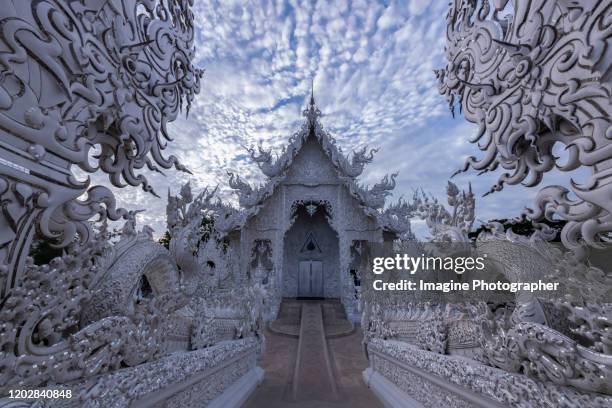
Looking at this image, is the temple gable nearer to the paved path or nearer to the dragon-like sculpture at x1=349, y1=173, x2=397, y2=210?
the dragon-like sculpture at x1=349, y1=173, x2=397, y2=210

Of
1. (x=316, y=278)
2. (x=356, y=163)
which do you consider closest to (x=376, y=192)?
(x=356, y=163)

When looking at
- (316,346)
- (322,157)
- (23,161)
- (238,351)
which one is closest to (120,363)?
(23,161)

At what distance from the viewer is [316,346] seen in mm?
6293

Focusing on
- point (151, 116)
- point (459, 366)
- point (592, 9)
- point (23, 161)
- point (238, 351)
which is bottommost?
point (238, 351)

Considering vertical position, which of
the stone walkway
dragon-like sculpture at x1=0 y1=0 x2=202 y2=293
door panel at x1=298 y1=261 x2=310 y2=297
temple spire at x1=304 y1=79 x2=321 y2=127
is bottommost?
the stone walkway

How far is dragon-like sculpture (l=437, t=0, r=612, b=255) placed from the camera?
1406mm

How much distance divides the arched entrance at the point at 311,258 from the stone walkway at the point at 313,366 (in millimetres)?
2607

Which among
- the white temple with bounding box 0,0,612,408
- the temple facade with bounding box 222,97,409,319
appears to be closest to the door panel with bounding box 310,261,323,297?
the temple facade with bounding box 222,97,409,319

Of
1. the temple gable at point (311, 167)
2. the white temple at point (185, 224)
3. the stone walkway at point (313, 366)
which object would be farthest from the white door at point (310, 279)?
the white temple at point (185, 224)

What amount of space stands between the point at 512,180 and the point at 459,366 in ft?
4.43

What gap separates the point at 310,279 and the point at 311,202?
148 inches

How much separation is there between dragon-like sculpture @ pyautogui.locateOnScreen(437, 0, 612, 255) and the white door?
423 inches

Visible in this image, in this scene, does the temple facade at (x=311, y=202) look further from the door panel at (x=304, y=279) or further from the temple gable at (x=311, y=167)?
the door panel at (x=304, y=279)

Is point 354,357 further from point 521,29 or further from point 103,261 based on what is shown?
point 521,29
